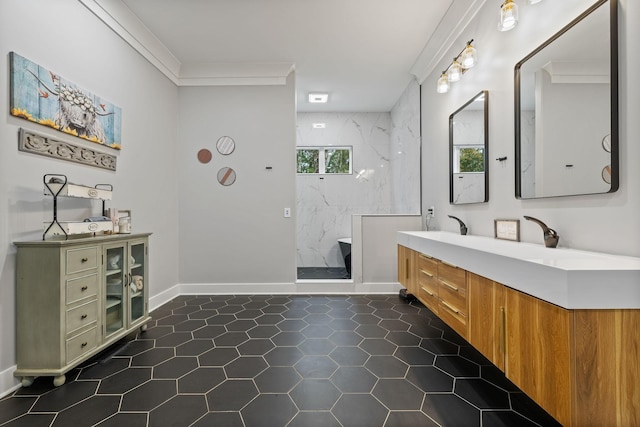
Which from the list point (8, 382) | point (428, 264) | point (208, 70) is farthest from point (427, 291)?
Result: point (208, 70)

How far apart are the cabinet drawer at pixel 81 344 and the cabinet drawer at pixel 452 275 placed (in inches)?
92.4

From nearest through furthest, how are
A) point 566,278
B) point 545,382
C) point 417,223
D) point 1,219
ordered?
point 566,278 → point 545,382 → point 1,219 → point 417,223

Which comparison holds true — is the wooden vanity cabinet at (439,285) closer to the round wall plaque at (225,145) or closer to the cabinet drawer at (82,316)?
the cabinet drawer at (82,316)

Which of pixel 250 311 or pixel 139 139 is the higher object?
pixel 139 139

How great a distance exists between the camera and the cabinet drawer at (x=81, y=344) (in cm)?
171

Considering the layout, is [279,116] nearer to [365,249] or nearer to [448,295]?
[365,249]

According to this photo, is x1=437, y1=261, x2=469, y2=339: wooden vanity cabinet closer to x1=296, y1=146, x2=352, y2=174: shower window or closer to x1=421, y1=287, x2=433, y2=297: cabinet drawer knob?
x1=421, y1=287, x2=433, y2=297: cabinet drawer knob

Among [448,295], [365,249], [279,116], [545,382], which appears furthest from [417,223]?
[545,382]

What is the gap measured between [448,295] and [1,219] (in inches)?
106

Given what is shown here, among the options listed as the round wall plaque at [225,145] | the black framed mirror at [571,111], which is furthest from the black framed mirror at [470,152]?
the round wall plaque at [225,145]

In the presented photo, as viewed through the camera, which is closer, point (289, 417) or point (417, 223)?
point (289, 417)

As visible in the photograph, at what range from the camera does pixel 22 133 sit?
171cm

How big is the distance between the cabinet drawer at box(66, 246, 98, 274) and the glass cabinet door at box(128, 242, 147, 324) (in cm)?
39

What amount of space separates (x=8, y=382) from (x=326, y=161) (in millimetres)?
4523
